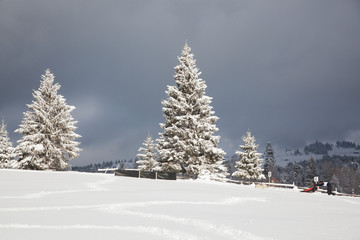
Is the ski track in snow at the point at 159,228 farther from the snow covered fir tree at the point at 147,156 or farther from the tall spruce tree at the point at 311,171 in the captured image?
the tall spruce tree at the point at 311,171

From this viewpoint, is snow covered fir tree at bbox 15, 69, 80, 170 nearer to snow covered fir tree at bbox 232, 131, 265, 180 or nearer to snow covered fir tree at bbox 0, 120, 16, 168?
snow covered fir tree at bbox 0, 120, 16, 168

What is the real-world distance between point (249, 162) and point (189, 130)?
17.5 m

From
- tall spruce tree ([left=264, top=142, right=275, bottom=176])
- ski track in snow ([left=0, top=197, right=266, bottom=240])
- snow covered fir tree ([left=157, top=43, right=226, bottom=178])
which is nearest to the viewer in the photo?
ski track in snow ([left=0, top=197, right=266, bottom=240])

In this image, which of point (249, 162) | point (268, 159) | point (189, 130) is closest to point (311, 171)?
point (268, 159)

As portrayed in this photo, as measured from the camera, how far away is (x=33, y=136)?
94.0 ft

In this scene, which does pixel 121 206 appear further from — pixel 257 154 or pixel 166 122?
pixel 257 154

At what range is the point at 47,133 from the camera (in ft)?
98.3

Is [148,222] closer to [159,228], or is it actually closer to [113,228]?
[159,228]

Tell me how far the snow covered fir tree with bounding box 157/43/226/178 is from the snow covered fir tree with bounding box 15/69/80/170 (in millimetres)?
10372

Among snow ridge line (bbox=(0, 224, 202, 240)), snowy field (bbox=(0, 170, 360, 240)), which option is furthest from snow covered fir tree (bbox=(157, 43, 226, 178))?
snow ridge line (bbox=(0, 224, 202, 240))

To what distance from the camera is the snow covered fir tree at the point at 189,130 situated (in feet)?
88.5

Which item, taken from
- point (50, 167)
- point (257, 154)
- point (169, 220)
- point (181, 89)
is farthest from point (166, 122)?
point (169, 220)

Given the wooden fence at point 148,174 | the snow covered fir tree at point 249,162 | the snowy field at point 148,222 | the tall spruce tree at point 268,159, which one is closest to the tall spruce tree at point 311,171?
the tall spruce tree at point 268,159

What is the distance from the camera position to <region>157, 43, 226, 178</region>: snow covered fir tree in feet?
88.5
